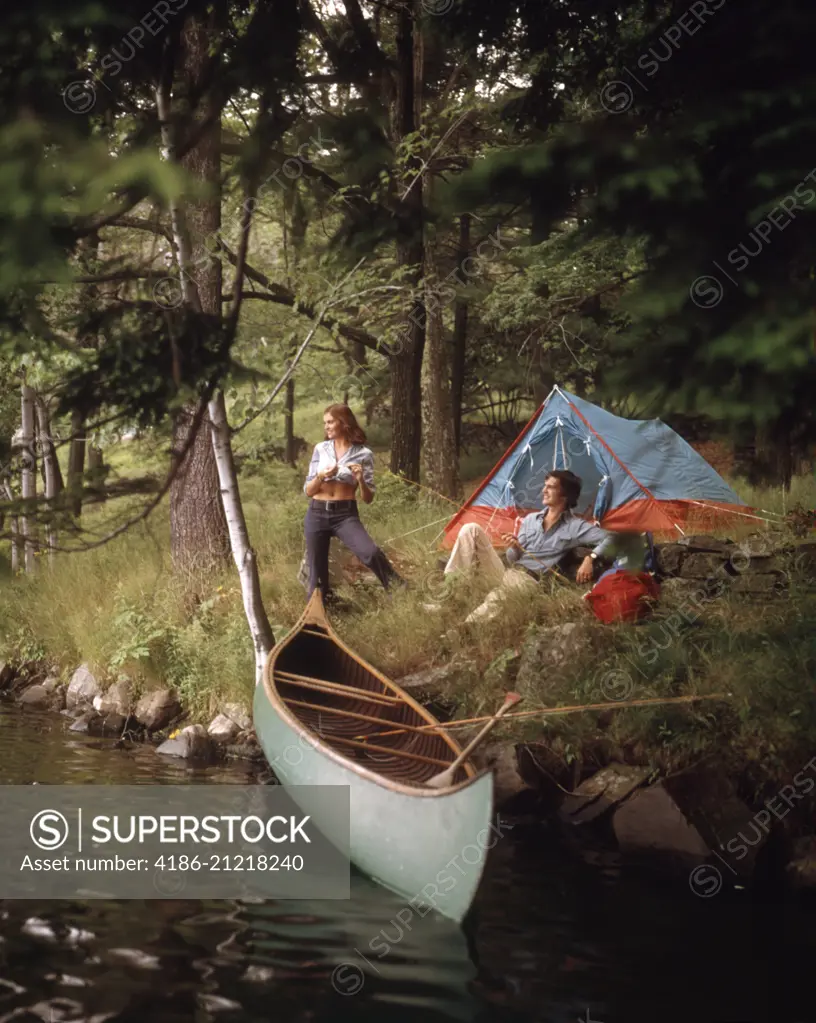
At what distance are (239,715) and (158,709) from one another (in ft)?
3.04

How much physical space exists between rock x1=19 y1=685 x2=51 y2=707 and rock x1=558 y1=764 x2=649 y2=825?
18.6 ft

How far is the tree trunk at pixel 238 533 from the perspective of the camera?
23.6 feet

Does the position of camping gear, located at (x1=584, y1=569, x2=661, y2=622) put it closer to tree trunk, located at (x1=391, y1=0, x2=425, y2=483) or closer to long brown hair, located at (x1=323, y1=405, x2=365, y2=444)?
long brown hair, located at (x1=323, y1=405, x2=365, y2=444)

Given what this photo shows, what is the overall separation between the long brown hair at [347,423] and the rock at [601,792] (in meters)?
3.42

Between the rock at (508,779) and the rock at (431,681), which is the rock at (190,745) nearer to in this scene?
the rock at (431,681)

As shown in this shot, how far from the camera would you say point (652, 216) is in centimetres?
296

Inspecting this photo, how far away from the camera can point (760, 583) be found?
7.64m

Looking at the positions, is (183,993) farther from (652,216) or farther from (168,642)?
(168,642)

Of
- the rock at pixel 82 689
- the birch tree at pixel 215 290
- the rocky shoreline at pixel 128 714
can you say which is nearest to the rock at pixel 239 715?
the rocky shoreline at pixel 128 714

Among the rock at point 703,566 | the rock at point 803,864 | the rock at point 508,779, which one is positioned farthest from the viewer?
the rock at point 703,566

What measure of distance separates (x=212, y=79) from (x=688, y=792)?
15.3 feet

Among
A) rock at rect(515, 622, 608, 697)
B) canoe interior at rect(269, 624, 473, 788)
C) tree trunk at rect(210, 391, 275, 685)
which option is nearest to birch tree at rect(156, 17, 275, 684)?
tree trunk at rect(210, 391, 275, 685)

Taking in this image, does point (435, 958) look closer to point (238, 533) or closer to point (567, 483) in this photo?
point (238, 533)

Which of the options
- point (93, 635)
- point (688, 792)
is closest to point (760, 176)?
point (688, 792)
